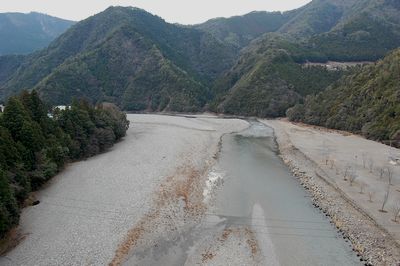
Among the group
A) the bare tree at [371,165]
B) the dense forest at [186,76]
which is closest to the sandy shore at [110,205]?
the bare tree at [371,165]

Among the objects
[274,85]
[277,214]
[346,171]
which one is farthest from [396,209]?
[274,85]

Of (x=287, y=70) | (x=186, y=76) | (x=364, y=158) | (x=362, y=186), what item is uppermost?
(x=287, y=70)

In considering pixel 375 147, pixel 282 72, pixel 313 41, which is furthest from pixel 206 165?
pixel 313 41

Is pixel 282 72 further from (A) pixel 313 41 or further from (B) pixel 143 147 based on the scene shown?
(B) pixel 143 147

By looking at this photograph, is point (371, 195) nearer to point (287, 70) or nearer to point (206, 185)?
point (206, 185)

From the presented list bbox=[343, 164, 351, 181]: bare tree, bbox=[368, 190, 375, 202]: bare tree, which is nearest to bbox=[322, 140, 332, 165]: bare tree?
bbox=[343, 164, 351, 181]: bare tree

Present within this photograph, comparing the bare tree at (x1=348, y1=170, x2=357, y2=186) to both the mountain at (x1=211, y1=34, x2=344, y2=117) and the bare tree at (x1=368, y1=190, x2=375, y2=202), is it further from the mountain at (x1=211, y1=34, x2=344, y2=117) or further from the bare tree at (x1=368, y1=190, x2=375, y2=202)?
the mountain at (x1=211, y1=34, x2=344, y2=117)
